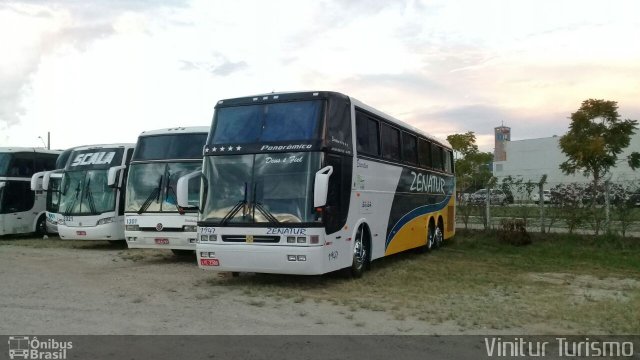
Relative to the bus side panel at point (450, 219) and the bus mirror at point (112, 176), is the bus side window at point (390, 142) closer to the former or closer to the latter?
the bus side panel at point (450, 219)

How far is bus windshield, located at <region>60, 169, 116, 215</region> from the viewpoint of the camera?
17188 mm

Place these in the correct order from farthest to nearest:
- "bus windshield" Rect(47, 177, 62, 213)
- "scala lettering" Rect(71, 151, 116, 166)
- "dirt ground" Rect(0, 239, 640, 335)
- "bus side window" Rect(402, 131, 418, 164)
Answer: "bus windshield" Rect(47, 177, 62, 213) → "scala lettering" Rect(71, 151, 116, 166) → "bus side window" Rect(402, 131, 418, 164) → "dirt ground" Rect(0, 239, 640, 335)

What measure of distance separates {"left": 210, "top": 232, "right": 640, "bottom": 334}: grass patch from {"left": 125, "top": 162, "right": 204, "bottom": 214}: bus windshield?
11.6 ft

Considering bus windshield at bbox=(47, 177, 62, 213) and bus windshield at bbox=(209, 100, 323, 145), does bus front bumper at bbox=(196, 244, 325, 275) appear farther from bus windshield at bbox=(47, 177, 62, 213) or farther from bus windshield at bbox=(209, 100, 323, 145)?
bus windshield at bbox=(47, 177, 62, 213)

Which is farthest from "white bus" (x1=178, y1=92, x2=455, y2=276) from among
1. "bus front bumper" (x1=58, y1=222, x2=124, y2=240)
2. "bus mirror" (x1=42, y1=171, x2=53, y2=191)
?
"bus mirror" (x1=42, y1=171, x2=53, y2=191)

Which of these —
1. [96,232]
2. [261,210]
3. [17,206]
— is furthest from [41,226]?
[261,210]

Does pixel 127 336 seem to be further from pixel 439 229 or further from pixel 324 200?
pixel 439 229

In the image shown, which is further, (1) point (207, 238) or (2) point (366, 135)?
(2) point (366, 135)

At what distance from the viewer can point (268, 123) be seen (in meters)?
10.7

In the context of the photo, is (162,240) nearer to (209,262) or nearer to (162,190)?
(162,190)

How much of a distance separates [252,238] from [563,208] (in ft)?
39.8

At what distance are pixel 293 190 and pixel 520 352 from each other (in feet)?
15.7

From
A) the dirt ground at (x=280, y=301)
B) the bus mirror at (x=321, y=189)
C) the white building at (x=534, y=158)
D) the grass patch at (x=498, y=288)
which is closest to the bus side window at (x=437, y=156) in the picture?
the grass patch at (x=498, y=288)

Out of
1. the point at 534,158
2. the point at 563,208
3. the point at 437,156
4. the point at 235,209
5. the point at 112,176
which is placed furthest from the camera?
the point at 534,158
